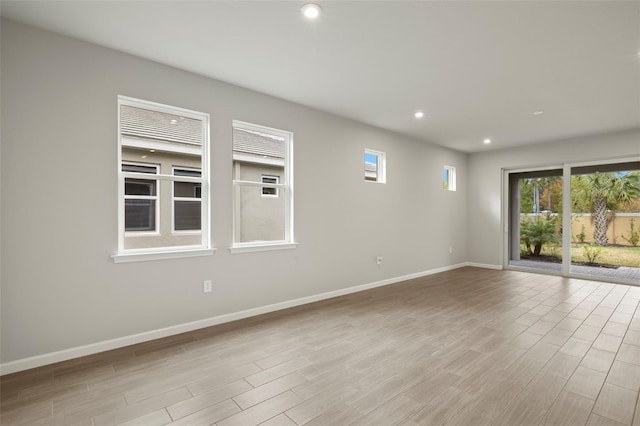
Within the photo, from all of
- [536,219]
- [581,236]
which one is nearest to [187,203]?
[536,219]

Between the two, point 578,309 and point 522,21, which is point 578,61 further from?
point 578,309

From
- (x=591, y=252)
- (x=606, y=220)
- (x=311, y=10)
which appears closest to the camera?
(x=311, y=10)

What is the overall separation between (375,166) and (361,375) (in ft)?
12.9

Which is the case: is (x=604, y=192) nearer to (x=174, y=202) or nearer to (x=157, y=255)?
(x=174, y=202)

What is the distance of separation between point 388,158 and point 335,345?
12.2ft

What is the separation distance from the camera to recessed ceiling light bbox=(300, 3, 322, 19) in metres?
2.28

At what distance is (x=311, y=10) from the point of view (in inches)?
91.3

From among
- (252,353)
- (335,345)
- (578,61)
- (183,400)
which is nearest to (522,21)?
(578,61)

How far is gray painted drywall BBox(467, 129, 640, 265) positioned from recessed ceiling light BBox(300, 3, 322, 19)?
6287mm

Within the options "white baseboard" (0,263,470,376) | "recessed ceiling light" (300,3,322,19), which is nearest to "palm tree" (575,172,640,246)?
"white baseboard" (0,263,470,376)

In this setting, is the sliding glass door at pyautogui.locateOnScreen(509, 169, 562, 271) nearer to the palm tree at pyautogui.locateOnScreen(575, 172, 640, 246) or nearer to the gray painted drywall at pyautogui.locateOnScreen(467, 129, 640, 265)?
the gray painted drywall at pyautogui.locateOnScreen(467, 129, 640, 265)

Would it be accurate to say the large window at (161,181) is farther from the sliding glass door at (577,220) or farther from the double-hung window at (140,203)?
the sliding glass door at (577,220)

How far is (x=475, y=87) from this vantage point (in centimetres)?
375

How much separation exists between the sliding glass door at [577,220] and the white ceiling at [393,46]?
6.14ft
